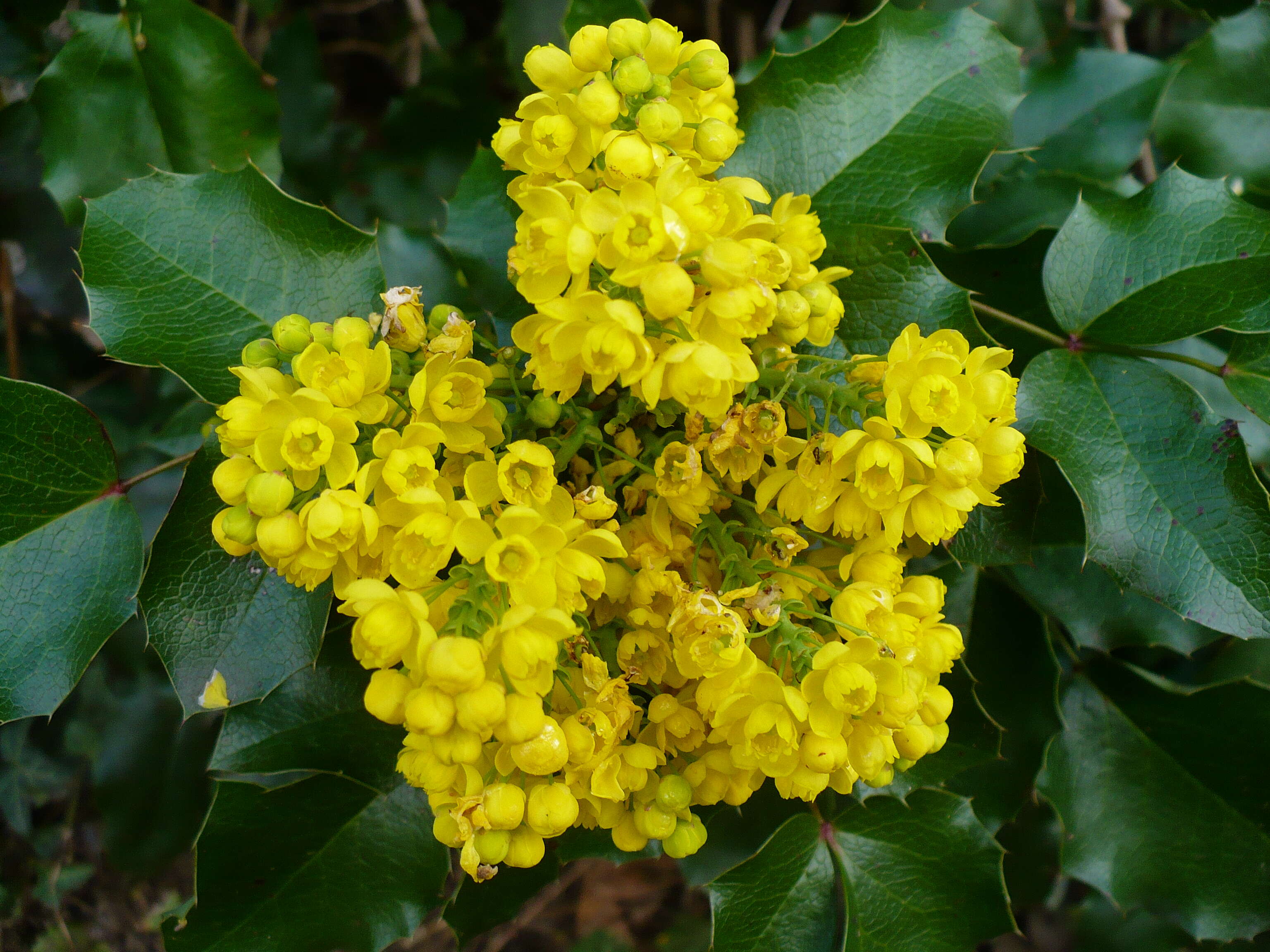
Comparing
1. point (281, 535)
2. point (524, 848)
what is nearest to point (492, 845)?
point (524, 848)

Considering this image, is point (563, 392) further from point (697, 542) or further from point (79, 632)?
point (79, 632)

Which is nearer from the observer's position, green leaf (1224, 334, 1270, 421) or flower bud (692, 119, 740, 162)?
flower bud (692, 119, 740, 162)

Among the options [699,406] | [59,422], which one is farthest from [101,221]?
[699,406]

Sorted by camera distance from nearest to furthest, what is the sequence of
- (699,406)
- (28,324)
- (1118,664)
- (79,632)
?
(699,406)
(79,632)
(1118,664)
(28,324)

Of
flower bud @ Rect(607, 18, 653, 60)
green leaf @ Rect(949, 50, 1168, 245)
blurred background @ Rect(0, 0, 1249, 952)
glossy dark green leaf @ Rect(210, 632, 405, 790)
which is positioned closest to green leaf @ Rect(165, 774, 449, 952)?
glossy dark green leaf @ Rect(210, 632, 405, 790)

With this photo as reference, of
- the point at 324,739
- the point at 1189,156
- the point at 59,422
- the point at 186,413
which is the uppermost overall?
the point at 1189,156

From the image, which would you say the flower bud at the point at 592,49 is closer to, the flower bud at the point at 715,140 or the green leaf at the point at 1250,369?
the flower bud at the point at 715,140

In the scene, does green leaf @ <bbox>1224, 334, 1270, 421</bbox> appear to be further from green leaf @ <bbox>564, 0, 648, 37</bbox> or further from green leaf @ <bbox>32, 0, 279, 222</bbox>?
green leaf @ <bbox>32, 0, 279, 222</bbox>
